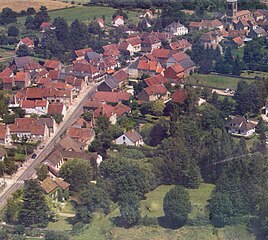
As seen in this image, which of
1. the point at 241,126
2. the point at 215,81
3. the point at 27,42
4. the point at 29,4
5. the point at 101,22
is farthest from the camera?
the point at 29,4

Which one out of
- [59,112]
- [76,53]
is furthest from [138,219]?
[76,53]

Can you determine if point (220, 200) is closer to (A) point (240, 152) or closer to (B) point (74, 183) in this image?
(A) point (240, 152)

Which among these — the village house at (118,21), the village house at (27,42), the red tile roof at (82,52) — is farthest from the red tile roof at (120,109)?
the village house at (118,21)

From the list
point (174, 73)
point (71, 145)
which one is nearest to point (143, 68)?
point (174, 73)

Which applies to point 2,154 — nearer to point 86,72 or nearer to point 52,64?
point 86,72

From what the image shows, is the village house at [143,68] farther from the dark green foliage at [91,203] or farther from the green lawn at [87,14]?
the dark green foliage at [91,203]

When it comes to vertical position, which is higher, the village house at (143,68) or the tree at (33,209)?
the tree at (33,209)
